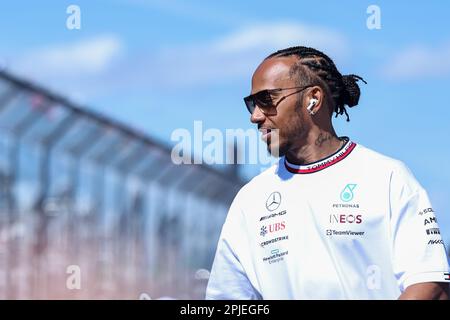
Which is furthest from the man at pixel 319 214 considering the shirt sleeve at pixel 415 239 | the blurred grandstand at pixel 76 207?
the blurred grandstand at pixel 76 207

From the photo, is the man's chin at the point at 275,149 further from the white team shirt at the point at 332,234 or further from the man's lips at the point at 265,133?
the white team shirt at the point at 332,234

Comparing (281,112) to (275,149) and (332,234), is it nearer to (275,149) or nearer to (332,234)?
(275,149)

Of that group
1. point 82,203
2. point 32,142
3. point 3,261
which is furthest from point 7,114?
point 82,203

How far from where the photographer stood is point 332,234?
4035 mm

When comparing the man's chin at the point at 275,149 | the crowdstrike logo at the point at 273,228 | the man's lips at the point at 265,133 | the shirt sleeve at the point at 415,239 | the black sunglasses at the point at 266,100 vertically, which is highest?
the black sunglasses at the point at 266,100

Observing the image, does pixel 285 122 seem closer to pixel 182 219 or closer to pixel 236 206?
pixel 236 206

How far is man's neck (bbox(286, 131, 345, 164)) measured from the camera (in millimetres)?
4188

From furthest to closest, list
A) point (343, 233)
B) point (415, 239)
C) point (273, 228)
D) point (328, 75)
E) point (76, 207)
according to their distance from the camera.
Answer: point (76, 207) → point (328, 75) → point (273, 228) → point (343, 233) → point (415, 239)

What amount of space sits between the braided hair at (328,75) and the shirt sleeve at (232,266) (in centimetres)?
57

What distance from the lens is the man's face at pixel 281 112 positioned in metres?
4.09

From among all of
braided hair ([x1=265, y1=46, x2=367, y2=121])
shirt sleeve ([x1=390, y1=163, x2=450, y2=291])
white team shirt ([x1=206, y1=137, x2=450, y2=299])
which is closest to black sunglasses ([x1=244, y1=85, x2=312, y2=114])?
braided hair ([x1=265, y1=46, x2=367, y2=121])

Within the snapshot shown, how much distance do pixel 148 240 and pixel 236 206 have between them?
1075 centimetres

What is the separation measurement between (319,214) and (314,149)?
0.25 metres

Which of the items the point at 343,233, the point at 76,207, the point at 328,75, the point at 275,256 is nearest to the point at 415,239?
the point at 343,233
